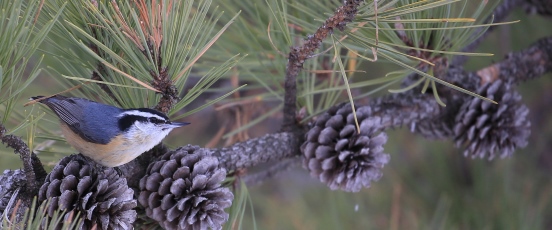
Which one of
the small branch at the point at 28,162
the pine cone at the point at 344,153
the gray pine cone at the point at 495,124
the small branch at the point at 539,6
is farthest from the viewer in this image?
the small branch at the point at 539,6

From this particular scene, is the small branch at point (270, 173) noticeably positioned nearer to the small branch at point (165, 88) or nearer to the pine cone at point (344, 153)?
the pine cone at point (344, 153)

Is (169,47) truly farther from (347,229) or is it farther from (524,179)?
(524,179)

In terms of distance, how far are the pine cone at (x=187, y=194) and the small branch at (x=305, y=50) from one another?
0.62 feet

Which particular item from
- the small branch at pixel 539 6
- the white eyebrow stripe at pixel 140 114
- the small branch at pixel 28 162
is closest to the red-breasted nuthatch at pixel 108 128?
the white eyebrow stripe at pixel 140 114

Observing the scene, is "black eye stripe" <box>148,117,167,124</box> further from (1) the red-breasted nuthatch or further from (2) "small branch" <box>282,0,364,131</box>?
(2) "small branch" <box>282,0,364,131</box>

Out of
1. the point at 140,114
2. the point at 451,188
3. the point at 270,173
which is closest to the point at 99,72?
the point at 140,114

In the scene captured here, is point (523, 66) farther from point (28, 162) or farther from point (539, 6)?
point (28, 162)

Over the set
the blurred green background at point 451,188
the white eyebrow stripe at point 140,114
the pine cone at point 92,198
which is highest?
the white eyebrow stripe at point 140,114

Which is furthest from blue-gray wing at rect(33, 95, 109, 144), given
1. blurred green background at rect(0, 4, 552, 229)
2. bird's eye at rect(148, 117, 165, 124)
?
blurred green background at rect(0, 4, 552, 229)

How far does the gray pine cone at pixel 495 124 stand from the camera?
113 centimetres

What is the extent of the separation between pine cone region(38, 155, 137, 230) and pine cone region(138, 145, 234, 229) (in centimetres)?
6

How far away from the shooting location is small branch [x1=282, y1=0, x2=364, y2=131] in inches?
32.0

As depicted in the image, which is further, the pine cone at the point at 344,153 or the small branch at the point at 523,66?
the small branch at the point at 523,66

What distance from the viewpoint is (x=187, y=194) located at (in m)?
0.85
